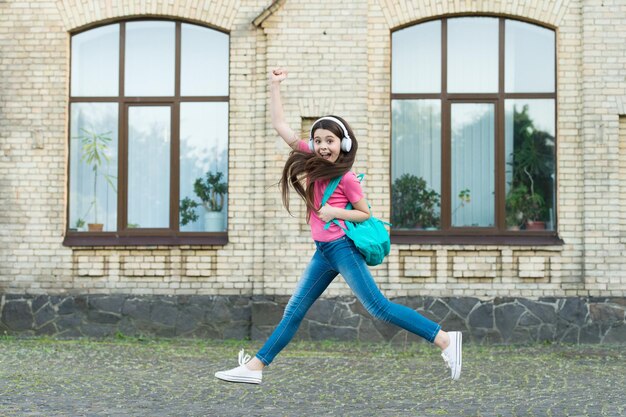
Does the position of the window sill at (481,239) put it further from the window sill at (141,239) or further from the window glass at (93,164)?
the window glass at (93,164)

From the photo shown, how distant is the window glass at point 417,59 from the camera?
511 inches

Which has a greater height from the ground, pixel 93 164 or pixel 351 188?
pixel 93 164

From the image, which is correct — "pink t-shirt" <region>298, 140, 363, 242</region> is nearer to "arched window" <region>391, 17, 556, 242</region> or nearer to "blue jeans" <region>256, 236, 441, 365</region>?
"blue jeans" <region>256, 236, 441, 365</region>

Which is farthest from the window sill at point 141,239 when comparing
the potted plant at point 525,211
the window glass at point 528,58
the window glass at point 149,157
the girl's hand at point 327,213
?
the girl's hand at point 327,213

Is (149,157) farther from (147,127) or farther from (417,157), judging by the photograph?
(417,157)

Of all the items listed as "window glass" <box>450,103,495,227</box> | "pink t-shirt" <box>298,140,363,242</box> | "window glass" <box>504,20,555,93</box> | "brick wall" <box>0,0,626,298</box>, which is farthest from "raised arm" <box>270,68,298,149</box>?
"window glass" <box>504,20,555,93</box>

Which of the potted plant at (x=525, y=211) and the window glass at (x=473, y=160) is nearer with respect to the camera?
the potted plant at (x=525, y=211)

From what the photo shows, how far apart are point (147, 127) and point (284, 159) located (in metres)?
2.02

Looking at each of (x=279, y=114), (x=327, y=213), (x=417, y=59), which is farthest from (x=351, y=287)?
(x=417, y=59)

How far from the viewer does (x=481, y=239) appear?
41.5ft

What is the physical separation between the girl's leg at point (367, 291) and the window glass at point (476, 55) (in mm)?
6894

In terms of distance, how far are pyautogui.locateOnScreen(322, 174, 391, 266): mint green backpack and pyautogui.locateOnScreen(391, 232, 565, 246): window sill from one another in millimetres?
5930

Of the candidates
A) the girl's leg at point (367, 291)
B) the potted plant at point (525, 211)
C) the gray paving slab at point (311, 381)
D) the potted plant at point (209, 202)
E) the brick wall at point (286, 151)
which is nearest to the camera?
the girl's leg at point (367, 291)

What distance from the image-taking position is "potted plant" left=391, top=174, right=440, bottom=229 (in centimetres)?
1286
